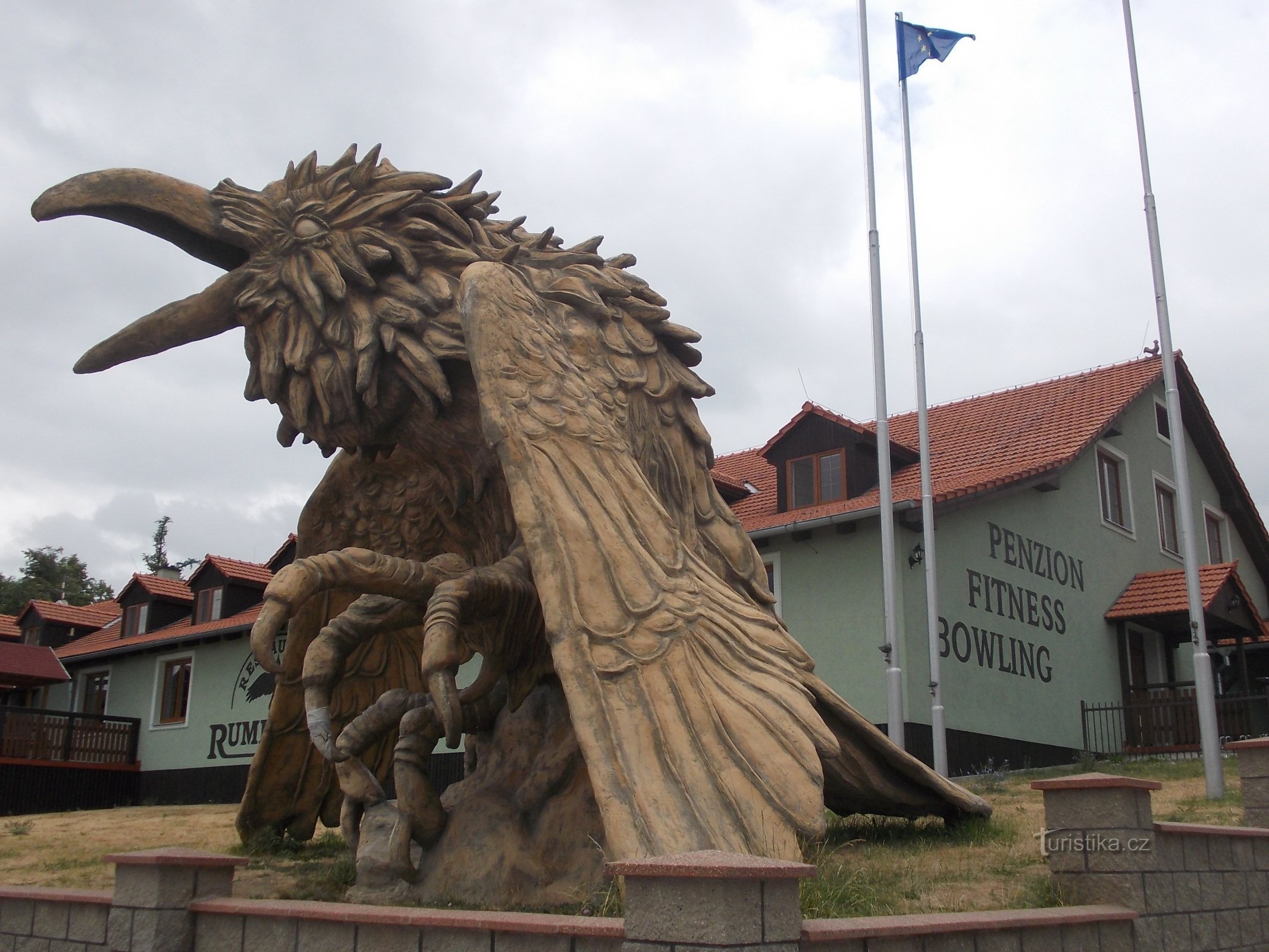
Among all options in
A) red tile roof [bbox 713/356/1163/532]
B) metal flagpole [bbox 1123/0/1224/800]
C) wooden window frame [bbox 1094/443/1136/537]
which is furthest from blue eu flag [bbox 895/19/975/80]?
wooden window frame [bbox 1094/443/1136/537]

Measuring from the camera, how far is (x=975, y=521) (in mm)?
14727

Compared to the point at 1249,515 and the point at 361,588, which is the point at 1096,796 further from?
the point at 1249,515

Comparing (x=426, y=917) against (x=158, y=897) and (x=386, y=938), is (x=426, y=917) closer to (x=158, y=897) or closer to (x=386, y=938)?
(x=386, y=938)

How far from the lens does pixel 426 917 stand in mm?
4000

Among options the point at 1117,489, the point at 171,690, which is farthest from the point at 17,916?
the point at 1117,489

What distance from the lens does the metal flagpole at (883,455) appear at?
1078cm

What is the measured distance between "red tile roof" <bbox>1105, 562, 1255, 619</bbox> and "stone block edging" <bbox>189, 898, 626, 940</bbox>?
566 inches

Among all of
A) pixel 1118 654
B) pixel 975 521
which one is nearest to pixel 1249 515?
pixel 1118 654

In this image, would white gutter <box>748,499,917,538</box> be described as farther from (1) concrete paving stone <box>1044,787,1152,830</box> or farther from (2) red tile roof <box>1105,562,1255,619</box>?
(1) concrete paving stone <box>1044,787,1152,830</box>

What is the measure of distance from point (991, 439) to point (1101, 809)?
480 inches

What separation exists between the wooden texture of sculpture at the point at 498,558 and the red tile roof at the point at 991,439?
6.82 m

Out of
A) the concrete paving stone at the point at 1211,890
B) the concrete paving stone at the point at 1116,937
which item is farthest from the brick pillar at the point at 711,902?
the concrete paving stone at the point at 1211,890

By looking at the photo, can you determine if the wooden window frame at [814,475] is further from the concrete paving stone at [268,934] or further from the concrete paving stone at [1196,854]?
the concrete paving stone at [268,934]

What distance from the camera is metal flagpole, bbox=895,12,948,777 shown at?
11.6 meters
